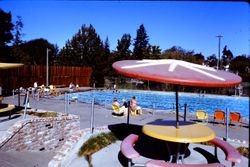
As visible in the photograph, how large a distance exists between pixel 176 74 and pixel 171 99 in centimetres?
2881

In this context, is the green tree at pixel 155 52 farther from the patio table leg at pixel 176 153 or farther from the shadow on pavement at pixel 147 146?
the patio table leg at pixel 176 153

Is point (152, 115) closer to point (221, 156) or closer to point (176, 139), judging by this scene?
point (221, 156)

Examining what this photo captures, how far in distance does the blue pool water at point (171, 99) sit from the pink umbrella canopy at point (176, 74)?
72.6ft

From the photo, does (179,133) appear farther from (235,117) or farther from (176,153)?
(235,117)

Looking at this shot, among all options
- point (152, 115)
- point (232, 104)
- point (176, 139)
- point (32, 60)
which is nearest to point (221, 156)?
point (176, 139)

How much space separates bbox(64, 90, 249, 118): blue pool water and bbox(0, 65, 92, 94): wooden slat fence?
17.8 feet

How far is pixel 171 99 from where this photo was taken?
116ft

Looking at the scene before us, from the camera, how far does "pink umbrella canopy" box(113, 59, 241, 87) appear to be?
20.9 feet

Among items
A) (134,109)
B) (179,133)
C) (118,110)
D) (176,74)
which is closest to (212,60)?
(134,109)

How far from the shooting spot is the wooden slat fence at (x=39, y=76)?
31.5m

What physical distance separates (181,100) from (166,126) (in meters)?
26.6

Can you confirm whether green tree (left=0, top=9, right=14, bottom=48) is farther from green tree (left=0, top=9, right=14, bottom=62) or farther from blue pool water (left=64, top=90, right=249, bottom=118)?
blue pool water (left=64, top=90, right=249, bottom=118)

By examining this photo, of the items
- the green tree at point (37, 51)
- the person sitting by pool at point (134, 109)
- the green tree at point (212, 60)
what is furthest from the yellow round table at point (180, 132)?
the green tree at point (212, 60)

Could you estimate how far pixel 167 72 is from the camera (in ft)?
22.5
